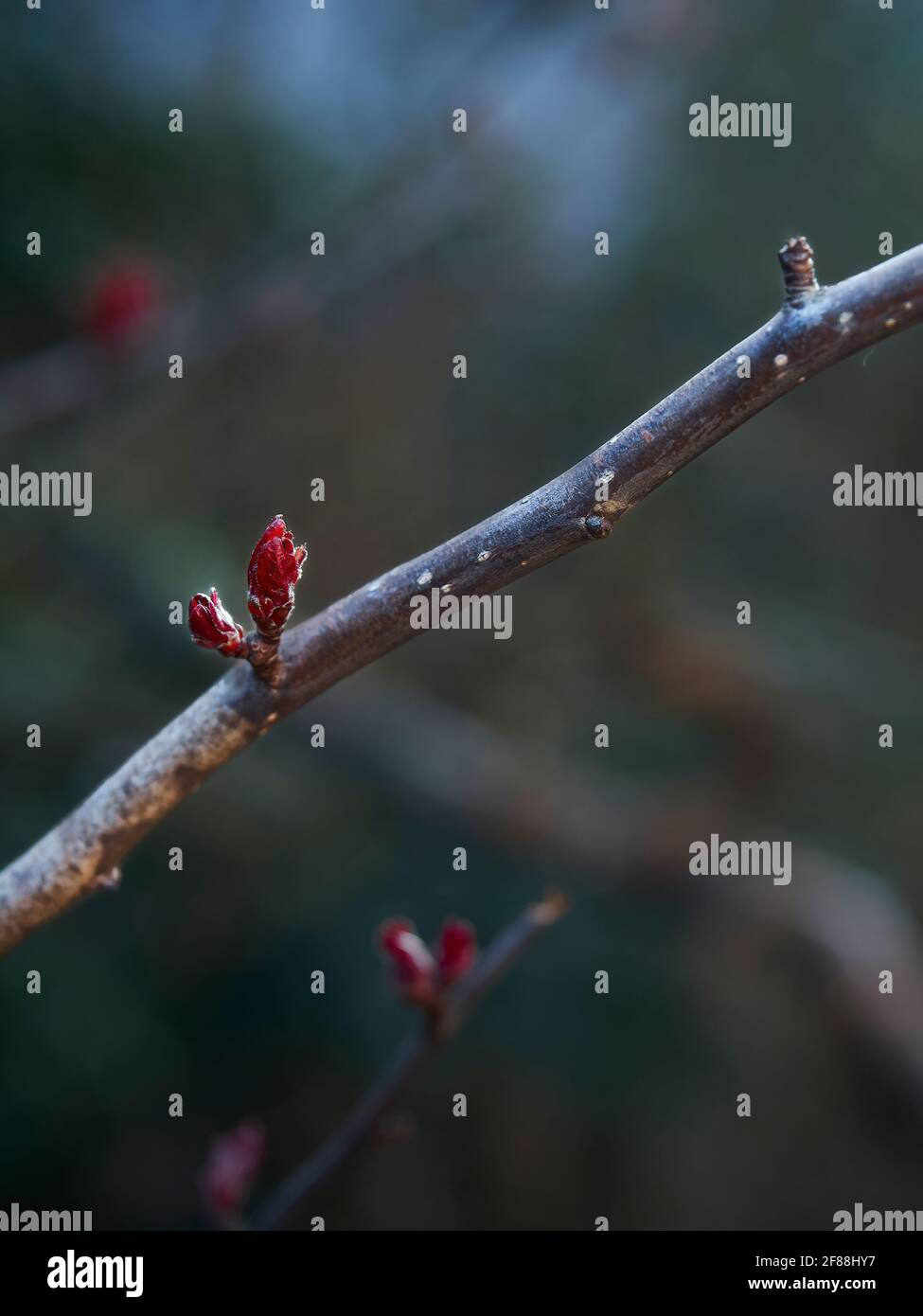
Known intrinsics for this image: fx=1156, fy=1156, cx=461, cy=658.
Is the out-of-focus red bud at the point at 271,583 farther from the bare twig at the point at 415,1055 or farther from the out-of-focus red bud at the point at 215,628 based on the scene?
the bare twig at the point at 415,1055

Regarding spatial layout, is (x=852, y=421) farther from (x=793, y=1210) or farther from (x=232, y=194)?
(x=793, y=1210)

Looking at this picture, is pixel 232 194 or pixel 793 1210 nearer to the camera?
pixel 232 194

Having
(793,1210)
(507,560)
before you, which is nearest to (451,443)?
(793,1210)

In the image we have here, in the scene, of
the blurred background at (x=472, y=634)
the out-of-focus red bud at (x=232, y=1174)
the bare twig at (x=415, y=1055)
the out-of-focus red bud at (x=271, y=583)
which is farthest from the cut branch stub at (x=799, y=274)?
the blurred background at (x=472, y=634)

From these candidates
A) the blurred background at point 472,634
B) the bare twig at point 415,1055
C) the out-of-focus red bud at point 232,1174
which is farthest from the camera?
the blurred background at point 472,634

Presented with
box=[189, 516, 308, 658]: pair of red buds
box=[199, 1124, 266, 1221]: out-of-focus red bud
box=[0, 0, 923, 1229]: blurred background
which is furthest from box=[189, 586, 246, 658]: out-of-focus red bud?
box=[0, 0, 923, 1229]: blurred background

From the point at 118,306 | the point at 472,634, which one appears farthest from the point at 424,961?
the point at 472,634

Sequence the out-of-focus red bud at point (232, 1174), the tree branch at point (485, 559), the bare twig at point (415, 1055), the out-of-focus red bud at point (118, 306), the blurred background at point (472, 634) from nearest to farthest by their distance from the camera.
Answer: the tree branch at point (485, 559) < the bare twig at point (415, 1055) < the out-of-focus red bud at point (232, 1174) < the out-of-focus red bud at point (118, 306) < the blurred background at point (472, 634)

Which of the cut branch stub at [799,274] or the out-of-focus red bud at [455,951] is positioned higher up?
the cut branch stub at [799,274]

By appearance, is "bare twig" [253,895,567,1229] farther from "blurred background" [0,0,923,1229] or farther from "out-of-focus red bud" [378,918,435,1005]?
"blurred background" [0,0,923,1229]
